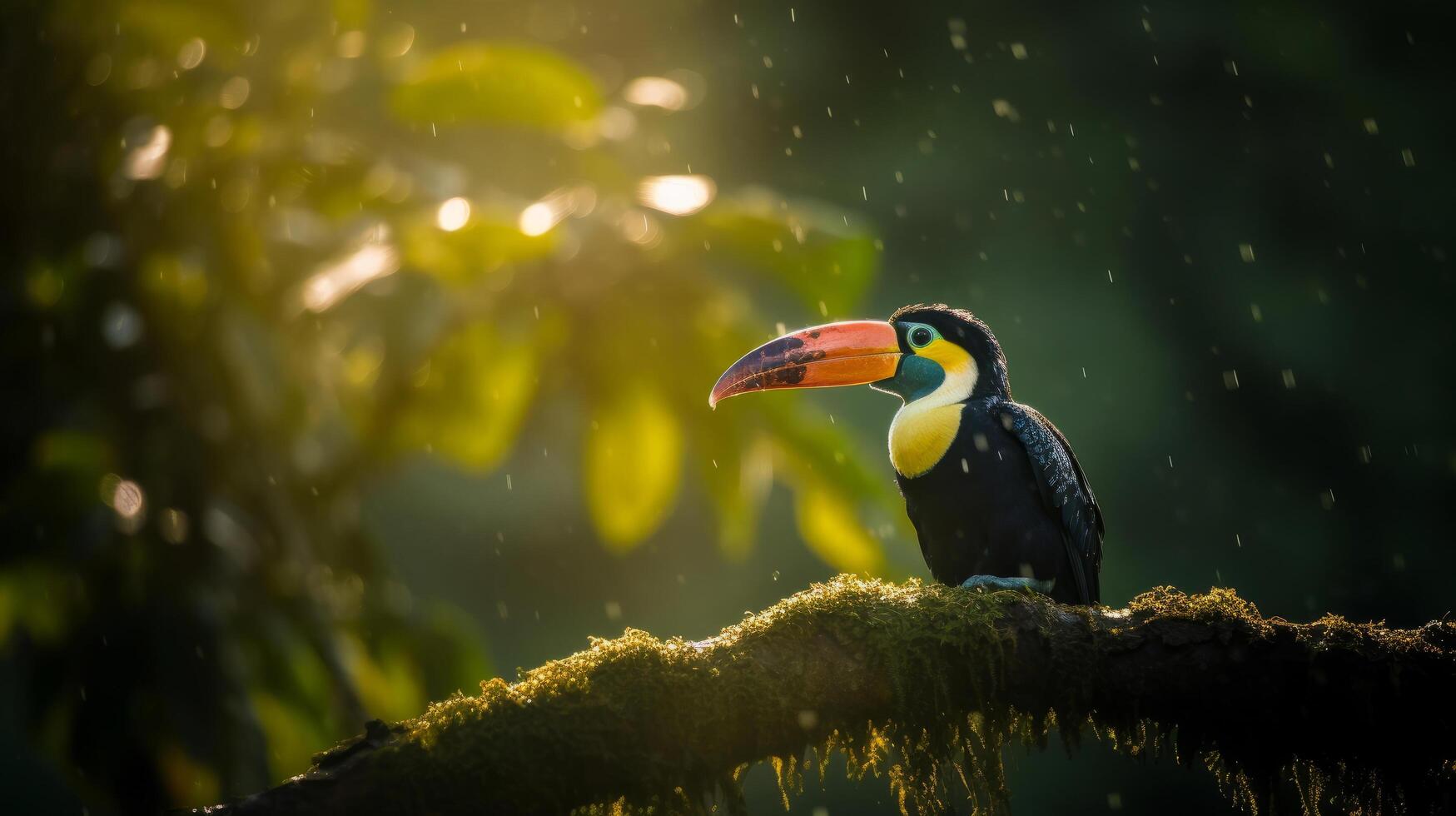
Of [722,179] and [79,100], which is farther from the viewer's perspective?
[722,179]

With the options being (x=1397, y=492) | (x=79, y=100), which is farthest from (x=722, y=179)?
(x=79, y=100)

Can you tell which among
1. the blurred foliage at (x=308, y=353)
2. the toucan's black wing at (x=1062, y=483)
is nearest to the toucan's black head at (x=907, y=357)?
the toucan's black wing at (x=1062, y=483)

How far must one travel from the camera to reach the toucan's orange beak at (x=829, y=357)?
3006 mm

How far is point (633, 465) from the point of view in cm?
156

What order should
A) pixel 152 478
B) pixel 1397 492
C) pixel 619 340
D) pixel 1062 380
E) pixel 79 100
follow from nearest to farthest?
pixel 619 340, pixel 152 478, pixel 79 100, pixel 1062 380, pixel 1397 492

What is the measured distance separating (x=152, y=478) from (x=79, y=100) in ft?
2.00

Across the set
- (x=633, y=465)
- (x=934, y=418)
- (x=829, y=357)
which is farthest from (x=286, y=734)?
(x=934, y=418)

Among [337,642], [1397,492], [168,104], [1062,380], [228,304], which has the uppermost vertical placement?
[168,104]

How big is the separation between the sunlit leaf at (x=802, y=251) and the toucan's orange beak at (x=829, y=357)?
1.27 m

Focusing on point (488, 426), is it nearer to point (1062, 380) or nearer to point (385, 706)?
point (385, 706)

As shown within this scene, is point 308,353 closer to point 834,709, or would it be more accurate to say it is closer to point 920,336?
point 834,709

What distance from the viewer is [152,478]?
1.77 meters

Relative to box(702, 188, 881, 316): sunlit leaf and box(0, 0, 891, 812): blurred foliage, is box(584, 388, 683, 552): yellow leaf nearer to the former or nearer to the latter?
box(0, 0, 891, 812): blurred foliage

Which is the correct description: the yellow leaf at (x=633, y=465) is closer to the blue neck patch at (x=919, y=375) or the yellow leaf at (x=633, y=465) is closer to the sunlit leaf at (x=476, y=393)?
the sunlit leaf at (x=476, y=393)
